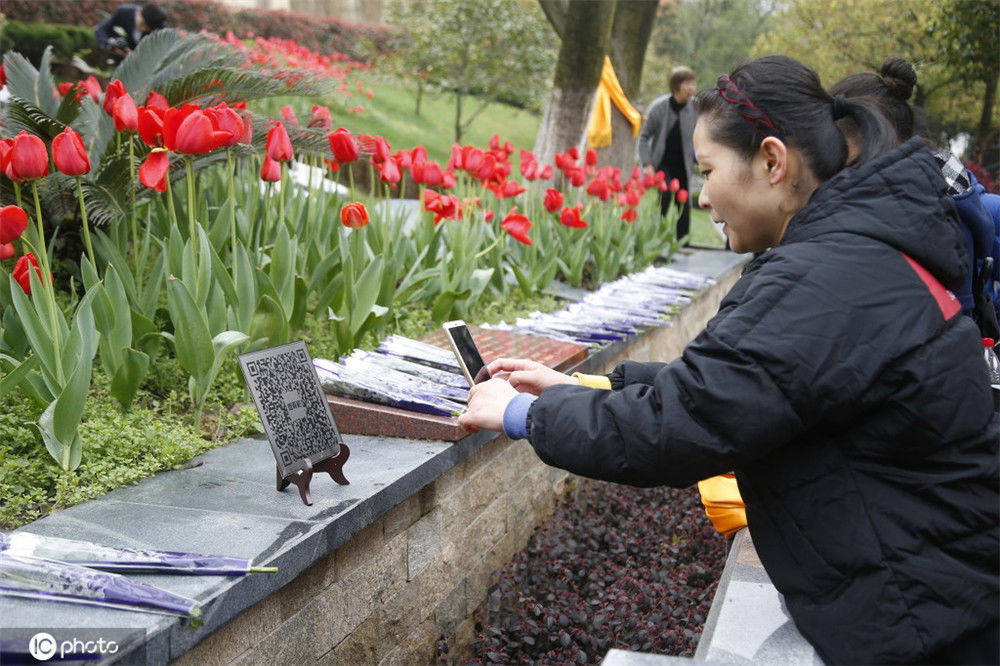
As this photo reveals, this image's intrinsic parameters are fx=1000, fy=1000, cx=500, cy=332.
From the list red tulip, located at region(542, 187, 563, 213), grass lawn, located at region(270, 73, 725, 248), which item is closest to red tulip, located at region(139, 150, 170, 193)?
red tulip, located at region(542, 187, 563, 213)

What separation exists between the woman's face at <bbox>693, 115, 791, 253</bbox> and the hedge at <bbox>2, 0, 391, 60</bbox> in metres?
15.8

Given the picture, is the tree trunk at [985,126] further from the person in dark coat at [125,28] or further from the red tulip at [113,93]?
the red tulip at [113,93]

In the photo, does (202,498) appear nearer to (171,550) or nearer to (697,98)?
(171,550)

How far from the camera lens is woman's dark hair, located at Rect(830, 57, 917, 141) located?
2.75 m

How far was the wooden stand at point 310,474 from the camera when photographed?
93.5 inches

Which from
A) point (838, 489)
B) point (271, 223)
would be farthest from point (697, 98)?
point (271, 223)

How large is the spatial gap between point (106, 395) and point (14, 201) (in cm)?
109

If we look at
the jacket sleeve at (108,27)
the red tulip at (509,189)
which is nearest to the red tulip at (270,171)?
the red tulip at (509,189)

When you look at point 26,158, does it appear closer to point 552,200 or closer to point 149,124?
point 149,124

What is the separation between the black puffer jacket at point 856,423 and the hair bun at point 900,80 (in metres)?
1.19

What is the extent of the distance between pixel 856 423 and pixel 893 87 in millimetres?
1523

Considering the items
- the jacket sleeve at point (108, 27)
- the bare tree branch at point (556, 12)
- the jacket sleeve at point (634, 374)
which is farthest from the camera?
the jacket sleeve at point (108, 27)

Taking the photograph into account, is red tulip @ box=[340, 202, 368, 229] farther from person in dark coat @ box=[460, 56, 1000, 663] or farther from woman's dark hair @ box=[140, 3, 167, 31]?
woman's dark hair @ box=[140, 3, 167, 31]

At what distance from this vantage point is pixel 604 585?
11.6ft
